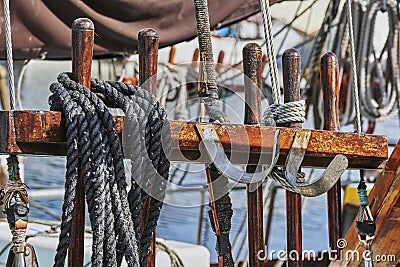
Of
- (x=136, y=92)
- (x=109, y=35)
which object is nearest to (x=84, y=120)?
(x=136, y=92)

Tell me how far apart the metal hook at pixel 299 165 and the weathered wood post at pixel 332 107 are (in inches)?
6.2

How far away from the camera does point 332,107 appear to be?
1.35 metres

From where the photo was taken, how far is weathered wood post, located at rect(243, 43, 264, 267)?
1.24m

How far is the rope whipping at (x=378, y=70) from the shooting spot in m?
3.68

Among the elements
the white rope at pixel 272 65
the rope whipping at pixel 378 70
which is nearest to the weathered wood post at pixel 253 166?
the white rope at pixel 272 65

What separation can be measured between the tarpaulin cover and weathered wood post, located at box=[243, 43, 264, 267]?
1.07 metres

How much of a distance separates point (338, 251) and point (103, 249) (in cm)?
63

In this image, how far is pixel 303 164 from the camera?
1.24 metres

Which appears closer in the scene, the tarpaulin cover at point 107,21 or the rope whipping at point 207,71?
the rope whipping at point 207,71

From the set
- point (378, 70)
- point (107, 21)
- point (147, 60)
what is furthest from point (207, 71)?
point (378, 70)

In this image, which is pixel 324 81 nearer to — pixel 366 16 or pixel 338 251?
pixel 338 251

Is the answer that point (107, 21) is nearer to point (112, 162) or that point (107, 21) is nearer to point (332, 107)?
point (332, 107)

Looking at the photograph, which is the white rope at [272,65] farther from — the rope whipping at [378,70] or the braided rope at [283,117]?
the rope whipping at [378,70]

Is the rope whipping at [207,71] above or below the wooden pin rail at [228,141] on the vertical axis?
above
